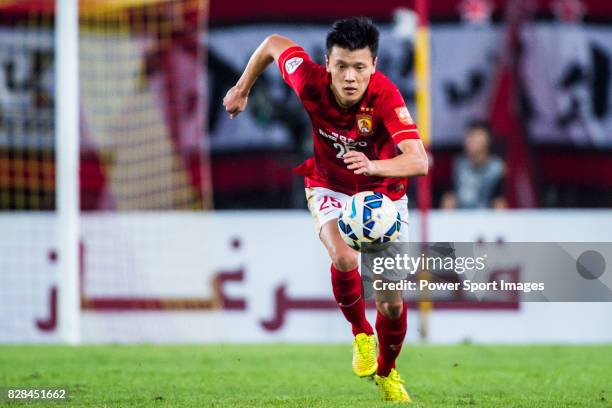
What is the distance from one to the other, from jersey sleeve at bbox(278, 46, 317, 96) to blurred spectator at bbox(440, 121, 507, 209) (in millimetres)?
5390

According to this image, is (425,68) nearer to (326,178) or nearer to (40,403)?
(326,178)

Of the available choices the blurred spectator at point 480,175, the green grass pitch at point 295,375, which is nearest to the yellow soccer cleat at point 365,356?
the green grass pitch at point 295,375

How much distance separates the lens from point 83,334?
12.3m

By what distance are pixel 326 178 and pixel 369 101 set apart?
66 cm

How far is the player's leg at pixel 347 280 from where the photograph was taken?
A: 7207 mm

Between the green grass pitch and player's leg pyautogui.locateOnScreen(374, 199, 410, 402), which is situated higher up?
player's leg pyautogui.locateOnScreen(374, 199, 410, 402)

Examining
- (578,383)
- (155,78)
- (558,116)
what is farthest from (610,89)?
(578,383)

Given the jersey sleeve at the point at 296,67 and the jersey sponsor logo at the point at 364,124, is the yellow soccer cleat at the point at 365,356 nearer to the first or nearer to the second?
the jersey sponsor logo at the point at 364,124

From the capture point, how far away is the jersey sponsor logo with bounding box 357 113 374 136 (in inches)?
276

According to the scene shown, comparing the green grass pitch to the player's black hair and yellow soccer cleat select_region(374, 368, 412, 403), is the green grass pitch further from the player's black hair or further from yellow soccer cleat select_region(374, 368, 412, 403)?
the player's black hair

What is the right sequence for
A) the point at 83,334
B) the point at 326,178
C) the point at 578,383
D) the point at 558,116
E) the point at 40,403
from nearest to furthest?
the point at 40,403 → the point at 326,178 → the point at 578,383 → the point at 83,334 → the point at 558,116

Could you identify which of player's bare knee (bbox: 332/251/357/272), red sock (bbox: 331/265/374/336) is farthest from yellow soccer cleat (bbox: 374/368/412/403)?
player's bare knee (bbox: 332/251/357/272)

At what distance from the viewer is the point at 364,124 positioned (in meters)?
7.04

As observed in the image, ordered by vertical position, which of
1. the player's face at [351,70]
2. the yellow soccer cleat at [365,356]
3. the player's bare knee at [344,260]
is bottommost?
the yellow soccer cleat at [365,356]
